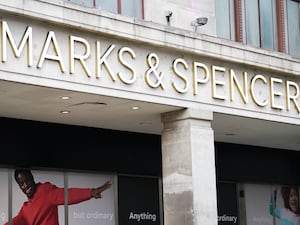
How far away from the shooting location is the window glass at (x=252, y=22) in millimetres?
21656

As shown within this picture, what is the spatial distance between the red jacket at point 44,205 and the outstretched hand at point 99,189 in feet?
1.95

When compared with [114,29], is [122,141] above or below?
below

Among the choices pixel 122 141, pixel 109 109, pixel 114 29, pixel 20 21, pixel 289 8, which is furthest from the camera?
pixel 289 8

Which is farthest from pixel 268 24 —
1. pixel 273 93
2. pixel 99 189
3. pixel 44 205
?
pixel 44 205

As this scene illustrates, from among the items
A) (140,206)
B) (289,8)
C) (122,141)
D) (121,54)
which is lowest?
(140,206)

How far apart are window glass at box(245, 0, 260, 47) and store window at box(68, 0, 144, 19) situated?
162 inches

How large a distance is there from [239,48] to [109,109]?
3885 millimetres

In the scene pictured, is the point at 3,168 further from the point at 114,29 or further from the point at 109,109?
the point at 114,29

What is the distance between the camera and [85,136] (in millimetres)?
20875

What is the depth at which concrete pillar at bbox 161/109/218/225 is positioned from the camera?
18750 millimetres

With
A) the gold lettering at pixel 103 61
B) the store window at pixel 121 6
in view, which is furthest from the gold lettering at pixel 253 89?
the gold lettering at pixel 103 61

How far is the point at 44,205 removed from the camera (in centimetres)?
2003

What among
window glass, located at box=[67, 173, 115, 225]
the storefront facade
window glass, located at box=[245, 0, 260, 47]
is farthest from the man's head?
window glass, located at box=[245, 0, 260, 47]

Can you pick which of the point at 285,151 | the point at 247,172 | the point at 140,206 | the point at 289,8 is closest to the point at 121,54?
the point at 140,206
